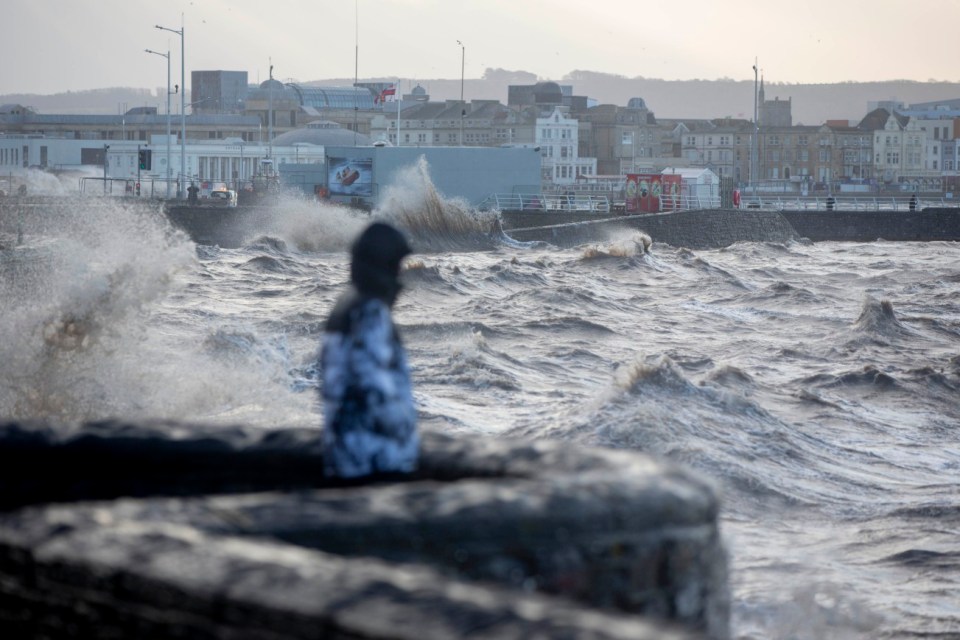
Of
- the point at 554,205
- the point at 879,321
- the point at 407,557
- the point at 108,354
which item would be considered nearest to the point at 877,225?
the point at 554,205

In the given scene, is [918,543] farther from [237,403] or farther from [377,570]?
[377,570]

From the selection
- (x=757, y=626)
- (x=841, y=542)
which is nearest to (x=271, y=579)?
(x=757, y=626)

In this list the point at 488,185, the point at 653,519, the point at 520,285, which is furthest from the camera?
the point at 488,185

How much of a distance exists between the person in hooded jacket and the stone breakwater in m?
0.08

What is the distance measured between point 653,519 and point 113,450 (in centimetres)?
181

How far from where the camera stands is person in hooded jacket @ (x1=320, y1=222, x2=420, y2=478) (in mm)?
4184

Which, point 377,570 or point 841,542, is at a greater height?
point 377,570

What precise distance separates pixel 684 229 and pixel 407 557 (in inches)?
2020

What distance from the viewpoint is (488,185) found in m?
59.0

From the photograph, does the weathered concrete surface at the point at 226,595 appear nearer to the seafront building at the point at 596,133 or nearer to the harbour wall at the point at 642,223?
the harbour wall at the point at 642,223

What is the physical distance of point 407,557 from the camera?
3.64 m

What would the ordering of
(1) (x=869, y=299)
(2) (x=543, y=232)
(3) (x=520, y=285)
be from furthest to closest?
1. (2) (x=543, y=232)
2. (3) (x=520, y=285)
3. (1) (x=869, y=299)

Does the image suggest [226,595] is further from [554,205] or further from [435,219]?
[554,205]

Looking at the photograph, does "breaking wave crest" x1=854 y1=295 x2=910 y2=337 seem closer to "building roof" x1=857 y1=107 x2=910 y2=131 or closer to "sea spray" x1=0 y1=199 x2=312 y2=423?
"sea spray" x1=0 y1=199 x2=312 y2=423
